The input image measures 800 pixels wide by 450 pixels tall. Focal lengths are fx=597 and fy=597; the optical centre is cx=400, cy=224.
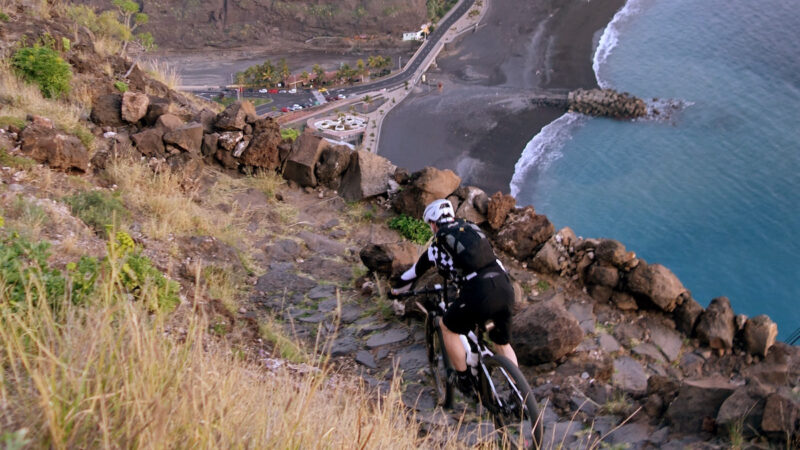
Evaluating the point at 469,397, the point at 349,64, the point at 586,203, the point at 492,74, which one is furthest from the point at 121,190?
the point at 349,64

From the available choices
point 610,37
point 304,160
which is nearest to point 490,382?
point 304,160

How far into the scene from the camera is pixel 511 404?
455 centimetres

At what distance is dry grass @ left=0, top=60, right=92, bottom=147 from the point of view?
29.3ft

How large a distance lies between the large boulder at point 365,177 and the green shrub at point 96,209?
400 centimetres

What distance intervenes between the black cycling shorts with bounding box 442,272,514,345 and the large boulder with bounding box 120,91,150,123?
7.73 meters

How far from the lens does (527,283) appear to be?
8445 millimetres

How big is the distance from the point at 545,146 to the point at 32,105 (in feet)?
102

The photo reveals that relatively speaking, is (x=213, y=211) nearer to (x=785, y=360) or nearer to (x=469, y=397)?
(x=469, y=397)

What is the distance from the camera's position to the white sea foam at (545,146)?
3309cm

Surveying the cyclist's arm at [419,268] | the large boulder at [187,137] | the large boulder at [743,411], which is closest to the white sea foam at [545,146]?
the large boulder at [187,137]

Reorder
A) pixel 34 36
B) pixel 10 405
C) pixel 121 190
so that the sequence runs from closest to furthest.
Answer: pixel 10 405
pixel 121 190
pixel 34 36

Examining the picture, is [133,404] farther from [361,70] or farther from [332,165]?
[361,70]

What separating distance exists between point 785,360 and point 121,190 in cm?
909

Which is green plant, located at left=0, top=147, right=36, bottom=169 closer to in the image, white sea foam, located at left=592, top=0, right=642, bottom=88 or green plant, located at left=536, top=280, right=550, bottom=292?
green plant, located at left=536, top=280, right=550, bottom=292
